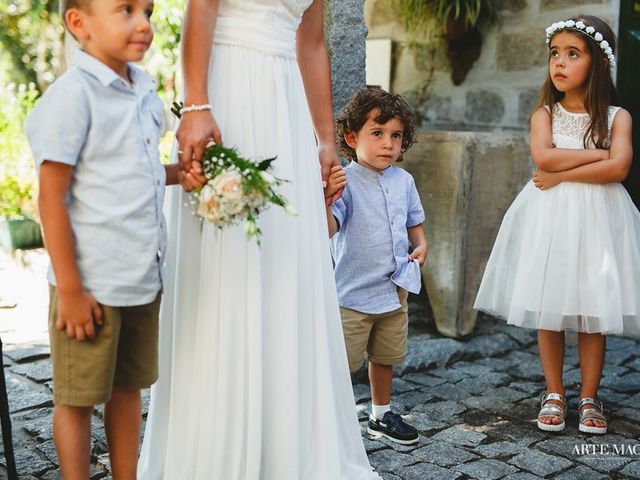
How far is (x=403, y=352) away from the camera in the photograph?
138 inches

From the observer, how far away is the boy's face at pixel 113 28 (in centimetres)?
220

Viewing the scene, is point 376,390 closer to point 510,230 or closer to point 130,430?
point 510,230

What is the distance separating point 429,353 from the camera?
453 centimetres

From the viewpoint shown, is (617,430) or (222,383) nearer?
(222,383)

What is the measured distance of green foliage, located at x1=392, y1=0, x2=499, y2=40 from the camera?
17.8ft

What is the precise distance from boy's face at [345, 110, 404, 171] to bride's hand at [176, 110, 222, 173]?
1.13 meters

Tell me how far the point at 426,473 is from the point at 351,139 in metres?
1.43

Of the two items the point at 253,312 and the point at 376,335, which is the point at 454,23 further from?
the point at 253,312

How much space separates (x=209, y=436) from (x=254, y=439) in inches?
5.5

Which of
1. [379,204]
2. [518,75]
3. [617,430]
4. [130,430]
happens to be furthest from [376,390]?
[518,75]

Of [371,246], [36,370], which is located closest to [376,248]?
[371,246]

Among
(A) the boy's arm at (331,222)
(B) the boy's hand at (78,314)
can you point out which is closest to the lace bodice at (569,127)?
(A) the boy's arm at (331,222)

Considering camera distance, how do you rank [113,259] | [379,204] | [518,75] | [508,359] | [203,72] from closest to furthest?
1. [113,259]
2. [203,72]
3. [379,204]
4. [508,359]
5. [518,75]

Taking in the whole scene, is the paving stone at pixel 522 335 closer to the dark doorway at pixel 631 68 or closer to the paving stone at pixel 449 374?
the paving stone at pixel 449 374
